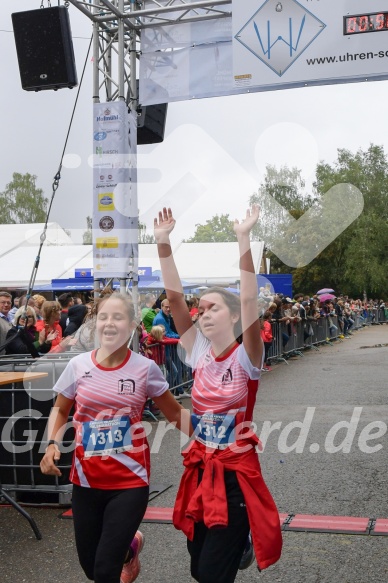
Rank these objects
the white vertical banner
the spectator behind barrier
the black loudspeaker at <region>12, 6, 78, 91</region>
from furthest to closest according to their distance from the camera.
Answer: the white vertical banner, the spectator behind barrier, the black loudspeaker at <region>12, 6, 78, 91</region>

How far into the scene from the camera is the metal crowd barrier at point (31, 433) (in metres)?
5.95

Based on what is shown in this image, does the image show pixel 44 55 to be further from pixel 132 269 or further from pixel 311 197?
pixel 311 197

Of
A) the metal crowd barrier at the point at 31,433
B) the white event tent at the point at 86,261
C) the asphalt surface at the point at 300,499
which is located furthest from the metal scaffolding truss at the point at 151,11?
the white event tent at the point at 86,261

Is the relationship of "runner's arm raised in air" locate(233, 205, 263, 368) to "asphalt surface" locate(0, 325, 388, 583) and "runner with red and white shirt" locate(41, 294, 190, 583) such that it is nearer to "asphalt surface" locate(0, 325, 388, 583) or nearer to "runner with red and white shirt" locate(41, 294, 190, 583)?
"runner with red and white shirt" locate(41, 294, 190, 583)

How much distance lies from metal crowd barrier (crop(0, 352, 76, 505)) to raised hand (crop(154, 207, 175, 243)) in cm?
259

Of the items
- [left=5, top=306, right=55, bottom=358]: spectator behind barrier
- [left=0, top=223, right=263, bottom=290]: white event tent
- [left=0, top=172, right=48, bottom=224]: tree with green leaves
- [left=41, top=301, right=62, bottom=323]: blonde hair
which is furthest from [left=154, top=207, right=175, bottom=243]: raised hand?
[left=0, top=172, right=48, bottom=224]: tree with green leaves

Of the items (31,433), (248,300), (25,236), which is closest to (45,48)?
(31,433)

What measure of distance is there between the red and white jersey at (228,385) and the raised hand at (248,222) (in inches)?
21.8

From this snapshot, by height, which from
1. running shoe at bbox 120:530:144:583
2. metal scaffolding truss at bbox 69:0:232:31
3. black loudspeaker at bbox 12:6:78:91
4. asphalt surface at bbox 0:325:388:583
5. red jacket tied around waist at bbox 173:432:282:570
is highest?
metal scaffolding truss at bbox 69:0:232:31

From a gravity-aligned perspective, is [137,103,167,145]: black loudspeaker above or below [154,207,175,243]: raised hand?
above

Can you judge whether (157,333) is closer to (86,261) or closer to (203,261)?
(86,261)

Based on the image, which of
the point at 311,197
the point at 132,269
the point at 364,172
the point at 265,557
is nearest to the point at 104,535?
the point at 265,557

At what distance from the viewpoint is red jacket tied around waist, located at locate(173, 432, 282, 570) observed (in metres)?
3.19

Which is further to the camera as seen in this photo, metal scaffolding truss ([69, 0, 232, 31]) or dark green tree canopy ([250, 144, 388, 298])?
dark green tree canopy ([250, 144, 388, 298])
